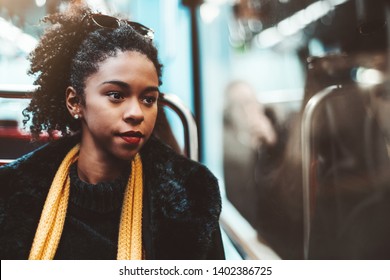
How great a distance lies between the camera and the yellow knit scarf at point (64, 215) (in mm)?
873

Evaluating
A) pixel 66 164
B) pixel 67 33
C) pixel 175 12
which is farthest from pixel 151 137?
pixel 175 12

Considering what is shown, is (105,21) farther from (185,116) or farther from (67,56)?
(185,116)

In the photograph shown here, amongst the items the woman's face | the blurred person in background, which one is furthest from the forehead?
the blurred person in background

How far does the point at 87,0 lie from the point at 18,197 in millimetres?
544

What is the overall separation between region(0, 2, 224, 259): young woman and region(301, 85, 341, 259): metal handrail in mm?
456

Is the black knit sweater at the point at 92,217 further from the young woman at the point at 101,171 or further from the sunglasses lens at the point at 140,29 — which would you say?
the sunglasses lens at the point at 140,29

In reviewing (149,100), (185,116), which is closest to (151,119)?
(149,100)

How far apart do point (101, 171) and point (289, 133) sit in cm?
70

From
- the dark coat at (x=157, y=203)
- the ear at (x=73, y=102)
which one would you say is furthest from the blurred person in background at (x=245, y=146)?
the ear at (x=73, y=102)

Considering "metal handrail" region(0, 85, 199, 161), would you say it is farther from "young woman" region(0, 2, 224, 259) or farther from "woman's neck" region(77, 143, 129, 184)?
"woman's neck" region(77, 143, 129, 184)

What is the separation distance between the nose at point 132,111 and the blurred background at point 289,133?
21 cm

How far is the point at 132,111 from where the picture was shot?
872 millimetres

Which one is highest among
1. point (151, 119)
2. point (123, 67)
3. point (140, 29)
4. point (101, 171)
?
point (140, 29)

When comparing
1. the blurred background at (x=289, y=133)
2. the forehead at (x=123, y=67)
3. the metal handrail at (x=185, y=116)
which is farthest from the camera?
the blurred background at (x=289, y=133)
